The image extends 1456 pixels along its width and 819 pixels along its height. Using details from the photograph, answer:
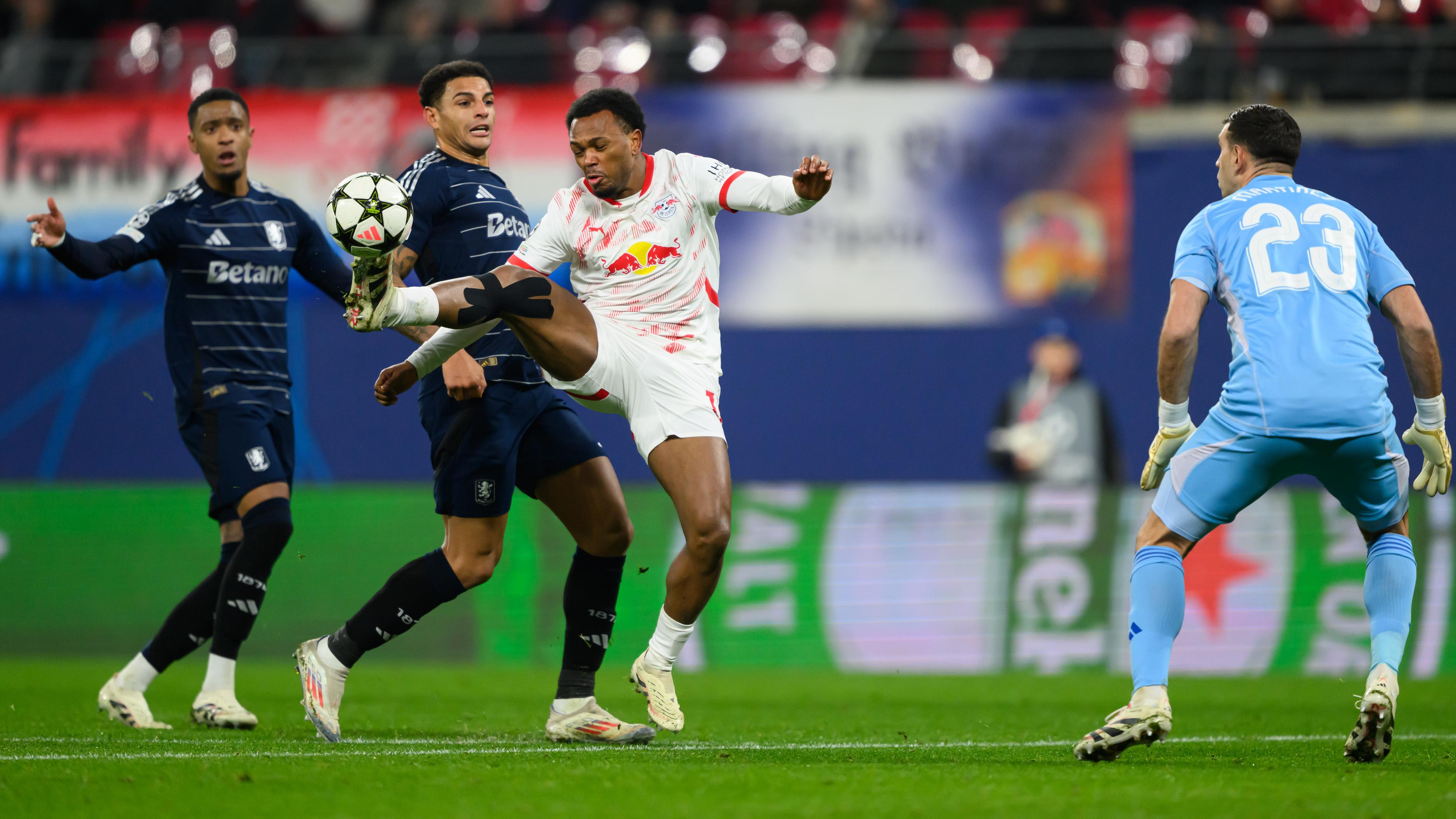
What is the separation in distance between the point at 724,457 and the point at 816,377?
851 cm

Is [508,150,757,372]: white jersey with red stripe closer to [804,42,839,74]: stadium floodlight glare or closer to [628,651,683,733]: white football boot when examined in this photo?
[628,651,683,733]: white football boot

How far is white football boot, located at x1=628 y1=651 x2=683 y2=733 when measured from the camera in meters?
5.20

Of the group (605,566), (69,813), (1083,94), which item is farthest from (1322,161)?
(69,813)

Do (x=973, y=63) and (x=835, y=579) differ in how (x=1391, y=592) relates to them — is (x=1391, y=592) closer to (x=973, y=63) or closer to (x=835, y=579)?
(x=835, y=579)

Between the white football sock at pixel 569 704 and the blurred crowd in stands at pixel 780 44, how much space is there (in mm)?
8306

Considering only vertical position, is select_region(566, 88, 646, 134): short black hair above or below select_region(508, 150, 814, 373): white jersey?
above

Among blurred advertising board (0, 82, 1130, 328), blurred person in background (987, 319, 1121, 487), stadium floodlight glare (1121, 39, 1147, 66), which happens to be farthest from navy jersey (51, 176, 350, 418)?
stadium floodlight glare (1121, 39, 1147, 66)

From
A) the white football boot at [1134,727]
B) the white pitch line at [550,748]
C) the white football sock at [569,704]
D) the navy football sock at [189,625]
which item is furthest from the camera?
the navy football sock at [189,625]

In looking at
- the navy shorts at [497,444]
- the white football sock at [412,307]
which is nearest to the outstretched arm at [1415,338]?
the navy shorts at [497,444]

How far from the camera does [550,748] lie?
5109mm

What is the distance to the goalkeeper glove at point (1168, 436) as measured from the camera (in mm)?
4793

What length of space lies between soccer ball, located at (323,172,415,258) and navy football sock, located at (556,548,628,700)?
153 cm

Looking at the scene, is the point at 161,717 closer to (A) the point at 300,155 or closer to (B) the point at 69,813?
(B) the point at 69,813

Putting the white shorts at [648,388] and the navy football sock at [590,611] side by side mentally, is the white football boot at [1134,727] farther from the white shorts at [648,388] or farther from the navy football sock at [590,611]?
the navy football sock at [590,611]
